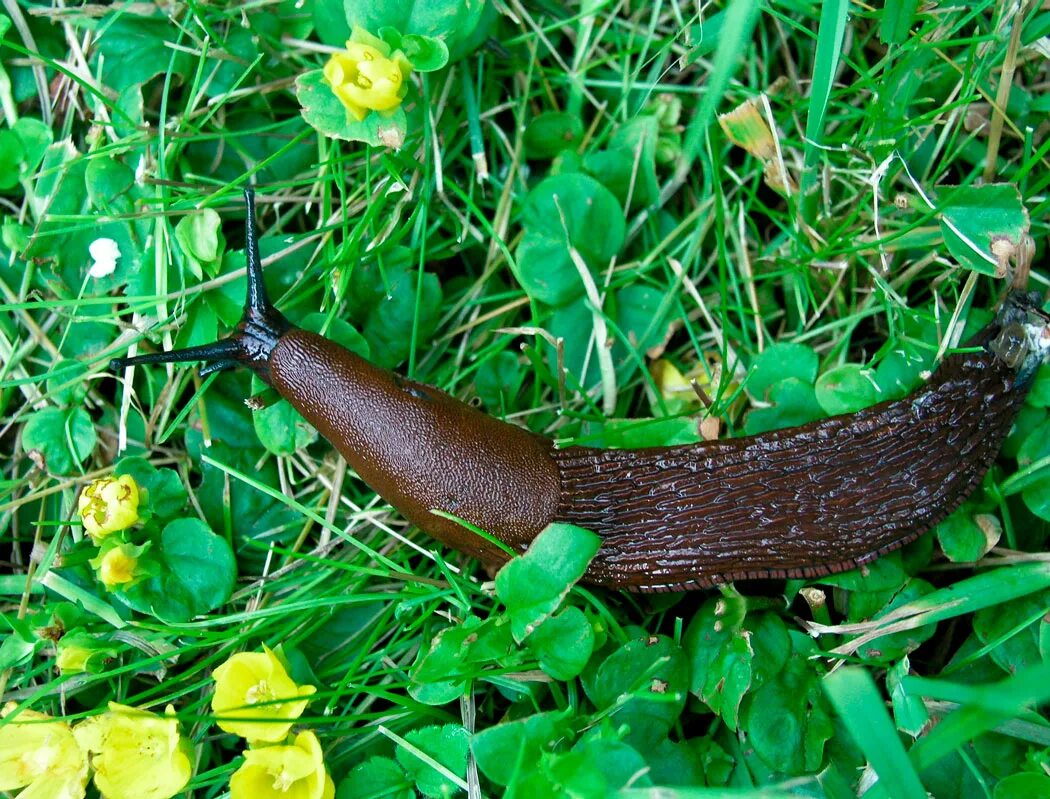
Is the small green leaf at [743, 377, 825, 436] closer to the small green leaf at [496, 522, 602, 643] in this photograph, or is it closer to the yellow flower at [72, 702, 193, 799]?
the small green leaf at [496, 522, 602, 643]

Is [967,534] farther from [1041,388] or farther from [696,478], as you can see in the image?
[696,478]

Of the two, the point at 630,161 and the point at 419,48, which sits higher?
the point at 419,48

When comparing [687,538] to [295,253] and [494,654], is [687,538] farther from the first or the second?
[295,253]

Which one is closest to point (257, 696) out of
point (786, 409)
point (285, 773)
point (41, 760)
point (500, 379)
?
point (285, 773)

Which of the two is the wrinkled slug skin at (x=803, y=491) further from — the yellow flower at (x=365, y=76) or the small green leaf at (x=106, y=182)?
the small green leaf at (x=106, y=182)

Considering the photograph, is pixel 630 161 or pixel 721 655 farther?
pixel 630 161

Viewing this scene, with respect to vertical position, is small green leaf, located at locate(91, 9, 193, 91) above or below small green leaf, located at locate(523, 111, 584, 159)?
below

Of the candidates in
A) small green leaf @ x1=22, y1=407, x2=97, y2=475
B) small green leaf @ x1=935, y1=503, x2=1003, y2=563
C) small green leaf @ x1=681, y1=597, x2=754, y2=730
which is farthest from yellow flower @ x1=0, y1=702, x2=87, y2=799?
small green leaf @ x1=935, y1=503, x2=1003, y2=563
